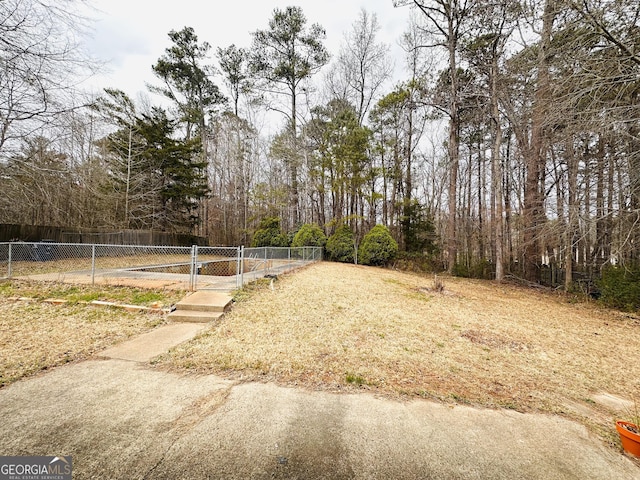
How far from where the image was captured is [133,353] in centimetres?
301

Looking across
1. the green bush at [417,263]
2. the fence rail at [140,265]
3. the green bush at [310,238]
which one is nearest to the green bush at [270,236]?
the green bush at [310,238]

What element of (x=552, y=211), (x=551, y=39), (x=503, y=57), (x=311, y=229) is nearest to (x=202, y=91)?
(x=311, y=229)

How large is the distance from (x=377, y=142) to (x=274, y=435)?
53.4 feet

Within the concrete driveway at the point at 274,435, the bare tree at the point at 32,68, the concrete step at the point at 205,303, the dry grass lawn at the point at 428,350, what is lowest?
the dry grass lawn at the point at 428,350

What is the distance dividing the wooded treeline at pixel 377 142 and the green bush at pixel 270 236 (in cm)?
217

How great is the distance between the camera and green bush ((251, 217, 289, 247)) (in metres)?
15.5

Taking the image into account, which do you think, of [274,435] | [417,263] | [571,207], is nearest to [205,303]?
[274,435]

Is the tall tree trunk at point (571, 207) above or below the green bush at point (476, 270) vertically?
above

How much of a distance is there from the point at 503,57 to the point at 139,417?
14633 millimetres

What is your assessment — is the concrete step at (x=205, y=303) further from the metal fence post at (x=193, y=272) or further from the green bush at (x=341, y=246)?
the green bush at (x=341, y=246)

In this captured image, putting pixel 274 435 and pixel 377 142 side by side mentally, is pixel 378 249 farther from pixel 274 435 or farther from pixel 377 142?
pixel 274 435

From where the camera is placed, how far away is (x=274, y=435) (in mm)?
1732

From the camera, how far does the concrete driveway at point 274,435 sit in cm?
148

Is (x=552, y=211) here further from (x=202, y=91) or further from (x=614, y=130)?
(x=202, y=91)
